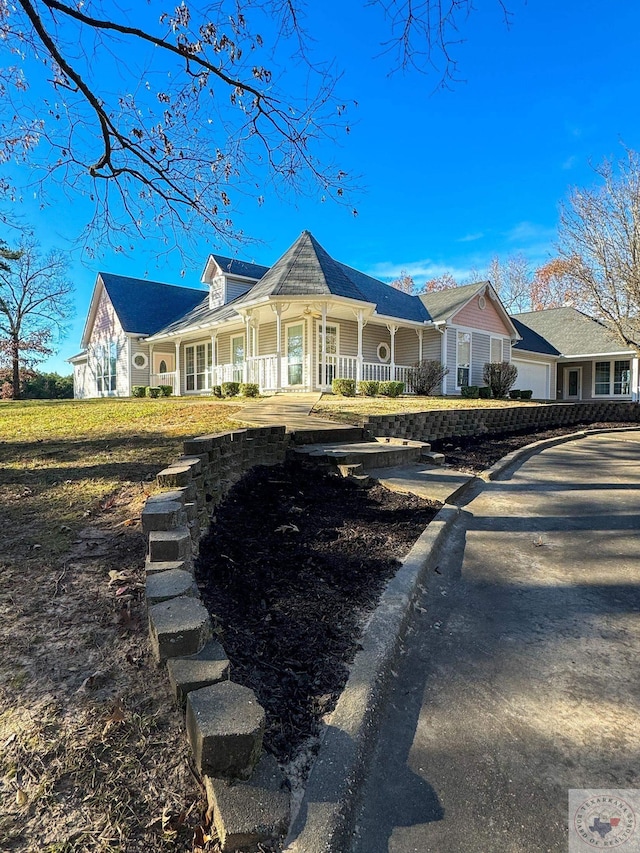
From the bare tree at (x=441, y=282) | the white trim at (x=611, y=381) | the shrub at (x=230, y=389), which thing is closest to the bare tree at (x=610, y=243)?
the white trim at (x=611, y=381)

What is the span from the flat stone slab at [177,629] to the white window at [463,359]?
734 inches

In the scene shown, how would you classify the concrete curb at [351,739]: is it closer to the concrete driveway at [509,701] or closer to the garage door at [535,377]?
the concrete driveway at [509,701]

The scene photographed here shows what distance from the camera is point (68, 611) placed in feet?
7.00

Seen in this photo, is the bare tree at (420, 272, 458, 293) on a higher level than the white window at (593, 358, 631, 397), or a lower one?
higher

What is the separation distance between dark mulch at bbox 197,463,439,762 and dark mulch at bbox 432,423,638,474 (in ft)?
8.28

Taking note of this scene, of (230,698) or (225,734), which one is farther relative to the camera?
(230,698)

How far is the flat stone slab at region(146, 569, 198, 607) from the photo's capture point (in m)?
1.98

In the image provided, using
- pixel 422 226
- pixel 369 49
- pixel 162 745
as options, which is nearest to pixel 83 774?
pixel 162 745

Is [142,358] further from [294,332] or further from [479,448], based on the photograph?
[479,448]

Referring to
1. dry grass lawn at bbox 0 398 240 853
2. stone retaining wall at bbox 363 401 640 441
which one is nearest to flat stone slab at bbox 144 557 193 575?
dry grass lawn at bbox 0 398 240 853

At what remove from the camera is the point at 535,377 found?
25031 millimetres

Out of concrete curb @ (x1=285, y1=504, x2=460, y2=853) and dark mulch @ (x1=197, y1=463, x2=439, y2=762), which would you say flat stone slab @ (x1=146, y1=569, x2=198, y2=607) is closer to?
dark mulch @ (x1=197, y1=463, x2=439, y2=762)

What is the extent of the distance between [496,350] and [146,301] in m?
16.8

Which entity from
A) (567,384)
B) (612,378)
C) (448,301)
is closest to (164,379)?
(448,301)
